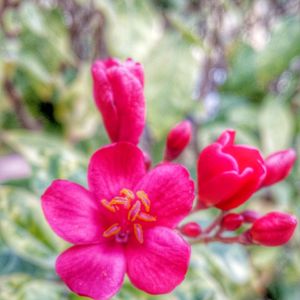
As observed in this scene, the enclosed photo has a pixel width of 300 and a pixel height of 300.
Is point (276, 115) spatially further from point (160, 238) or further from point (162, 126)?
point (160, 238)

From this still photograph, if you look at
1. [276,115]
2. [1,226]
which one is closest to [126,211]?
[1,226]

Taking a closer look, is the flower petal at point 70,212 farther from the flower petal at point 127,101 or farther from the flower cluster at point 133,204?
the flower petal at point 127,101

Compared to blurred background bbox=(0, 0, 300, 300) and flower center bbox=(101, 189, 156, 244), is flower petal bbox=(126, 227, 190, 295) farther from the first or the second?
blurred background bbox=(0, 0, 300, 300)

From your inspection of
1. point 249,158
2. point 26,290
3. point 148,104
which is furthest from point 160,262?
point 148,104

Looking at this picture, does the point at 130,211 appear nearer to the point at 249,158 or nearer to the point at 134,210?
the point at 134,210

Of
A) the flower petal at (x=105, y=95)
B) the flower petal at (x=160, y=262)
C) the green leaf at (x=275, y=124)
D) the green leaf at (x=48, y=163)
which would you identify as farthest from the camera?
the green leaf at (x=275, y=124)

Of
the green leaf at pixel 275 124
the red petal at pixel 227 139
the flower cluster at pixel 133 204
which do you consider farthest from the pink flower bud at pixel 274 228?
the green leaf at pixel 275 124

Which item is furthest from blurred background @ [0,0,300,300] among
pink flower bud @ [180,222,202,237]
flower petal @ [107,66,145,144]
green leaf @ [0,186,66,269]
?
flower petal @ [107,66,145,144]
